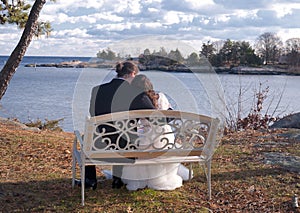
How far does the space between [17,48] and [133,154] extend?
12.6ft

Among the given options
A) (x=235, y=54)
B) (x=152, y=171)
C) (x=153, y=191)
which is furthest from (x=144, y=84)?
(x=235, y=54)

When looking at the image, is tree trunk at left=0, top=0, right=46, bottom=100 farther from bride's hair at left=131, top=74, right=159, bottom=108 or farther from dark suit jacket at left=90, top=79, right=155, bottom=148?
bride's hair at left=131, top=74, right=159, bottom=108

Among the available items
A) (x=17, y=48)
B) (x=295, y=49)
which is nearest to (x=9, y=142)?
(x=17, y=48)

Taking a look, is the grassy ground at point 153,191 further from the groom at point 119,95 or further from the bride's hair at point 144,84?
the bride's hair at point 144,84

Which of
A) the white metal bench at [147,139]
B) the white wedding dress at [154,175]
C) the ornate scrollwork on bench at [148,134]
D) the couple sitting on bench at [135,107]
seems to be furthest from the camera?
the white wedding dress at [154,175]

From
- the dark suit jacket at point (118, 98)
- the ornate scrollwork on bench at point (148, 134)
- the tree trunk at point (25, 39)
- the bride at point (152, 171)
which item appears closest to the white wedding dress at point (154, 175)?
the bride at point (152, 171)

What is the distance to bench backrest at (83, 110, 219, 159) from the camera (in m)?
4.52

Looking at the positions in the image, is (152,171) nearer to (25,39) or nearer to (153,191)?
(153,191)

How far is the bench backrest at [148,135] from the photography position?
452 centimetres

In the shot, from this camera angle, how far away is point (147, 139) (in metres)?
4.82

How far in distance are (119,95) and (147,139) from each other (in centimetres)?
54

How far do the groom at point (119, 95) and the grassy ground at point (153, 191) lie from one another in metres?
0.72

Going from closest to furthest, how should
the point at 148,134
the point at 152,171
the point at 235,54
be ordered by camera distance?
the point at 148,134
the point at 152,171
the point at 235,54

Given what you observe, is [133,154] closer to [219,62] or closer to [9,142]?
[9,142]
